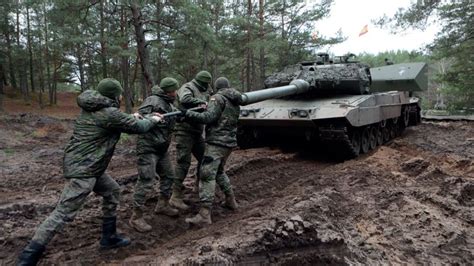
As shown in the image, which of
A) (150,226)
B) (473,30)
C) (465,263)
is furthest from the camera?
(473,30)

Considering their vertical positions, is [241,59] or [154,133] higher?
[241,59]

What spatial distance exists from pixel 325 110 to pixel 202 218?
3953 mm

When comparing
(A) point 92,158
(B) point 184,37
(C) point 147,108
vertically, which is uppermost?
(B) point 184,37

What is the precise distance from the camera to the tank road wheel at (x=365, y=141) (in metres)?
9.02

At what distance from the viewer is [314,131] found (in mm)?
8281

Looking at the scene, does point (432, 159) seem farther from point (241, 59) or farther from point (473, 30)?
point (241, 59)

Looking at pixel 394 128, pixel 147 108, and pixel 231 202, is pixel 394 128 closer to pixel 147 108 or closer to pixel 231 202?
pixel 231 202

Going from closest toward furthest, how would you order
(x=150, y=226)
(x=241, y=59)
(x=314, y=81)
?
1. (x=150, y=226)
2. (x=314, y=81)
3. (x=241, y=59)

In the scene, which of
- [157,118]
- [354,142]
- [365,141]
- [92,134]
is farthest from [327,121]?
[92,134]

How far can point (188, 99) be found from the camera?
512cm

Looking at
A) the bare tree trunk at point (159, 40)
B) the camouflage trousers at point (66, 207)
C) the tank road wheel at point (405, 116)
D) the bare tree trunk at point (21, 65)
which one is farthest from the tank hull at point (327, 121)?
the bare tree trunk at point (21, 65)

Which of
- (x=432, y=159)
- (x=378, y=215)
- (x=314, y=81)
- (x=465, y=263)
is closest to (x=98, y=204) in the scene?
(x=378, y=215)

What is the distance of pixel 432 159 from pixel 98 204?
630cm

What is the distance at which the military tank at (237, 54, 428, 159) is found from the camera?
7.68m
